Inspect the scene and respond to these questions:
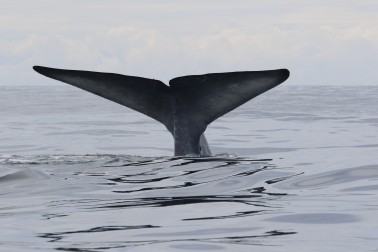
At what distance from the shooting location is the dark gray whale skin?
1020cm

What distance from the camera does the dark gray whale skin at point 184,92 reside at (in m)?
10.2

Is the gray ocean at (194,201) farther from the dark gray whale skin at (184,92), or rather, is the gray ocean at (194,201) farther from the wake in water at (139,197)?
the dark gray whale skin at (184,92)

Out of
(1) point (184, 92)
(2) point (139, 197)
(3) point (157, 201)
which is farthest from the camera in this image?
(1) point (184, 92)

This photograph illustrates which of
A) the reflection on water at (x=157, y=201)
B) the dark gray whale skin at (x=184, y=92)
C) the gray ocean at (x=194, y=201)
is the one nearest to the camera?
the gray ocean at (x=194, y=201)

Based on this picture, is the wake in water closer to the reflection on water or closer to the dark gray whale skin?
the reflection on water

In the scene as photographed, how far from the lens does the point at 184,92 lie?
10.9 m

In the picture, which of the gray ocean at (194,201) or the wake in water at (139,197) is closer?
the gray ocean at (194,201)

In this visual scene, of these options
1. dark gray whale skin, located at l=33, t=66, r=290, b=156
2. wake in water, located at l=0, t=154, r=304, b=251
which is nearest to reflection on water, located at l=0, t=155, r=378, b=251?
wake in water, located at l=0, t=154, r=304, b=251

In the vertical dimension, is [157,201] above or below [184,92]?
below

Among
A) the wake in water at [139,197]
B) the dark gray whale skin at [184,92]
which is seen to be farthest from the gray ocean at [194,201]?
the dark gray whale skin at [184,92]

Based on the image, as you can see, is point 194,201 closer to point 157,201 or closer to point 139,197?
point 157,201

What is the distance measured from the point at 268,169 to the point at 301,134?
29.4ft

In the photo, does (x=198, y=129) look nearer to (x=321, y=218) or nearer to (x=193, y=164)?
(x=193, y=164)

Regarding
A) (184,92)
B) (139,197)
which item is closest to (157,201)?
(139,197)
